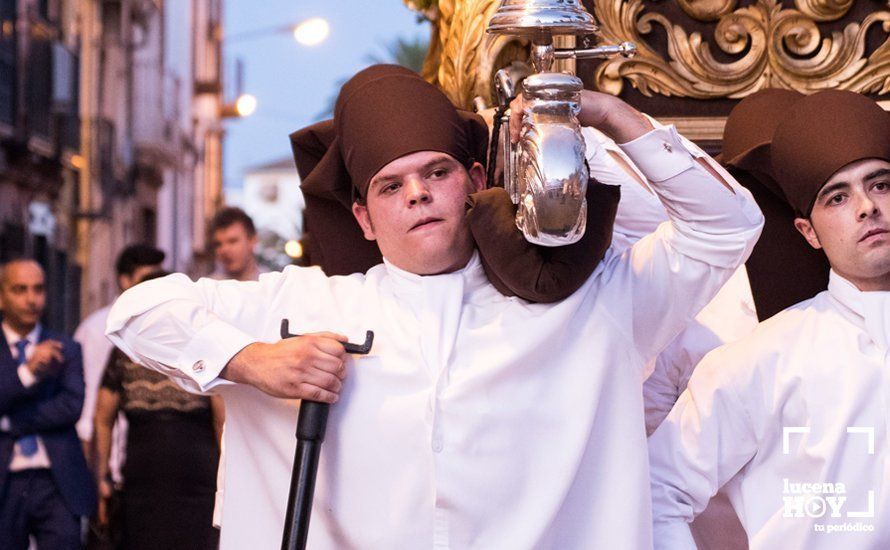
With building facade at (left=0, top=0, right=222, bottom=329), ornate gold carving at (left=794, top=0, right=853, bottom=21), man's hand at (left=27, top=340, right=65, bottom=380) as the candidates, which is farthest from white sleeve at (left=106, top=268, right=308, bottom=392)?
building facade at (left=0, top=0, right=222, bottom=329)

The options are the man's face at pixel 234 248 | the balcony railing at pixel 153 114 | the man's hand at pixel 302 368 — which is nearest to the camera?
the man's hand at pixel 302 368

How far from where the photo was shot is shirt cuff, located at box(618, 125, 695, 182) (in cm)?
290

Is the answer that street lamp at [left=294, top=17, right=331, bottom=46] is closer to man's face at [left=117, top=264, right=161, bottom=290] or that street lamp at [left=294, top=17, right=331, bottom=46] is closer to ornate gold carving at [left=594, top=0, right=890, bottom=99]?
man's face at [left=117, top=264, right=161, bottom=290]

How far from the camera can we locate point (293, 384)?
9.81ft

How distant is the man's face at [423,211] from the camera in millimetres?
3102

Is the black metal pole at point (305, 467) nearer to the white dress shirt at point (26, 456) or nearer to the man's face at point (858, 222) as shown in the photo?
the man's face at point (858, 222)

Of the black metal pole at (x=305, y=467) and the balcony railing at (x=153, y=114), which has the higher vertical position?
the balcony railing at (x=153, y=114)

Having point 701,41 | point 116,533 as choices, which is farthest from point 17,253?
point 701,41

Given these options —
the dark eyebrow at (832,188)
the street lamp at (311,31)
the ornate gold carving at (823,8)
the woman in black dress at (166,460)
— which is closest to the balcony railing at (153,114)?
the street lamp at (311,31)

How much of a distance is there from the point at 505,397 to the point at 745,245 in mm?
542

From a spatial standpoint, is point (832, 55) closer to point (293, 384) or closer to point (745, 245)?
point (745, 245)

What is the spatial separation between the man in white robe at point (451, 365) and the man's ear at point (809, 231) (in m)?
0.43

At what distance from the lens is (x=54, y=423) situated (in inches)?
261

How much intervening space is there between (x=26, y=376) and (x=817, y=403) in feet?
14.0
